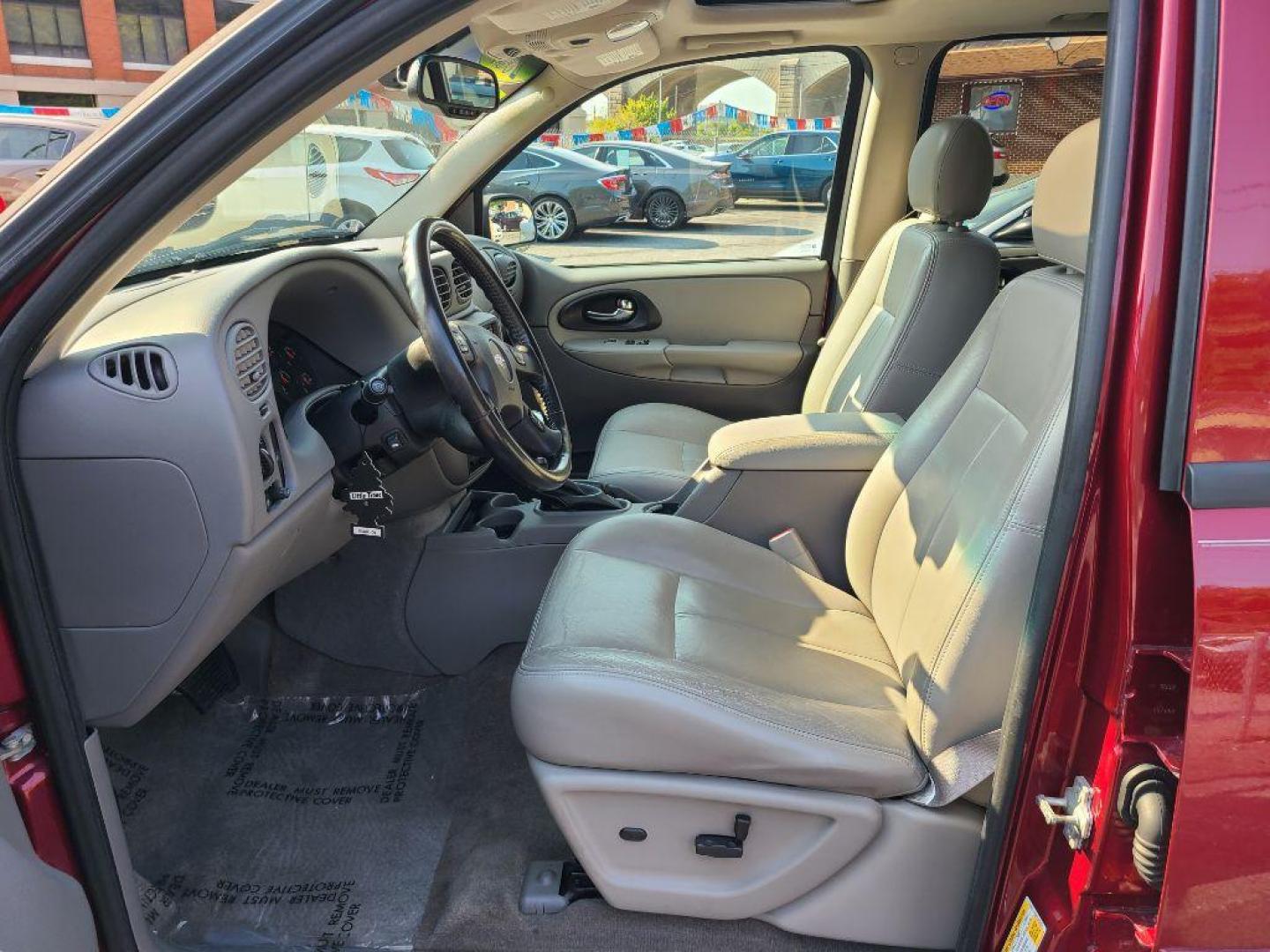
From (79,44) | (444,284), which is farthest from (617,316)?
(79,44)

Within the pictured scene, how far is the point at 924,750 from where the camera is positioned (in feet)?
4.50

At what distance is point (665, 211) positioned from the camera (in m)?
3.63

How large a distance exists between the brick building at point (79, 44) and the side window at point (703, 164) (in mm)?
6225

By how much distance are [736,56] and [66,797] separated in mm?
2664

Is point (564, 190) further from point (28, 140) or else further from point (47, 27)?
point (47, 27)

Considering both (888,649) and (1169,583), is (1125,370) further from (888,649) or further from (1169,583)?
(888,649)

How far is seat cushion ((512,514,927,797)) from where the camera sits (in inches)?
52.7

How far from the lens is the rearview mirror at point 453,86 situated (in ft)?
6.93

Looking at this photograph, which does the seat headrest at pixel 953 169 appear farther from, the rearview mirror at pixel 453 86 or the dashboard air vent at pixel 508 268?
the dashboard air vent at pixel 508 268

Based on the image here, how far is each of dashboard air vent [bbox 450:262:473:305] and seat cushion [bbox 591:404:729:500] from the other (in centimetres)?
56

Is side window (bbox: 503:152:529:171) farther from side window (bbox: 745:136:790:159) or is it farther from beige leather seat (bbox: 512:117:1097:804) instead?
beige leather seat (bbox: 512:117:1097:804)

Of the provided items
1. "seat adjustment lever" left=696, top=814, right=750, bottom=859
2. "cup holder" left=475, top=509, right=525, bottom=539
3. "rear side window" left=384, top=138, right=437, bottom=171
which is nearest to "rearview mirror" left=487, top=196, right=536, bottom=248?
"rear side window" left=384, top=138, right=437, bottom=171

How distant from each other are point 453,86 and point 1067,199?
147 cm

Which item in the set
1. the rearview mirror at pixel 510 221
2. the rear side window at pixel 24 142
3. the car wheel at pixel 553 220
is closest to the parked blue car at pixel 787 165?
the car wheel at pixel 553 220
